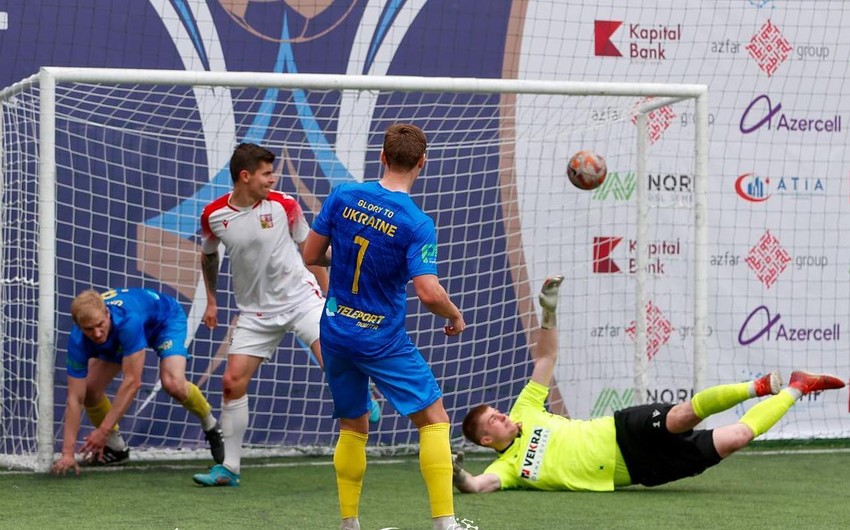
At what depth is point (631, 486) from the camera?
23.2 ft

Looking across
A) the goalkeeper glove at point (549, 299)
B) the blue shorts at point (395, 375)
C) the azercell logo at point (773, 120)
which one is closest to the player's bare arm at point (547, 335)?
the goalkeeper glove at point (549, 299)

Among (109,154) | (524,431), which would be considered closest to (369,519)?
(524,431)

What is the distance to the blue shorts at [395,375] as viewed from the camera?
4906mm

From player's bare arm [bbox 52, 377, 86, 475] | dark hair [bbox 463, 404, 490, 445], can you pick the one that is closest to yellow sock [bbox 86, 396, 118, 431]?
player's bare arm [bbox 52, 377, 86, 475]

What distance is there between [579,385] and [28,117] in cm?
402

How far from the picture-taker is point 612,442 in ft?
21.8

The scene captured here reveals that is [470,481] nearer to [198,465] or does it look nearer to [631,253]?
[198,465]

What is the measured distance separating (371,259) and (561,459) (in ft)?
7.47

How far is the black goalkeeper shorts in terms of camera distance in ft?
21.3

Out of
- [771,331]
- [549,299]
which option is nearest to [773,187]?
[771,331]

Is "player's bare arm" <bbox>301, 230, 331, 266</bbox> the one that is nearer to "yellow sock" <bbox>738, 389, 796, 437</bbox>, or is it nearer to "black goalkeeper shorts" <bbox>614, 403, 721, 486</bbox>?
"black goalkeeper shorts" <bbox>614, 403, 721, 486</bbox>

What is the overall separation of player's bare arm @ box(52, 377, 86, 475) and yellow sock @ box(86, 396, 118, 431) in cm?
40

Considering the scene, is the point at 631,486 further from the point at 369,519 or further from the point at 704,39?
the point at 704,39

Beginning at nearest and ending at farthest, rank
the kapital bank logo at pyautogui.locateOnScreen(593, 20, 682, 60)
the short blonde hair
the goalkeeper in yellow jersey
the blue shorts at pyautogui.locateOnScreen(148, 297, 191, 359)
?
the goalkeeper in yellow jersey < the short blonde hair < the blue shorts at pyautogui.locateOnScreen(148, 297, 191, 359) < the kapital bank logo at pyautogui.locateOnScreen(593, 20, 682, 60)
